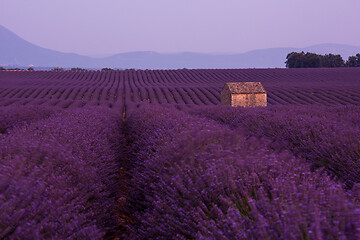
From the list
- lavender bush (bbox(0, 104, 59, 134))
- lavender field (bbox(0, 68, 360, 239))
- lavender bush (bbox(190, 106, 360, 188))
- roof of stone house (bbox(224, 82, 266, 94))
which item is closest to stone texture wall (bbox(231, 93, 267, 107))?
roof of stone house (bbox(224, 82, 266, 94))

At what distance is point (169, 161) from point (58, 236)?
138 cm

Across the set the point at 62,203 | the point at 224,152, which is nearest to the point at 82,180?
the point at 62,203

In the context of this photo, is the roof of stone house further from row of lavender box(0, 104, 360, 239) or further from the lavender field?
row of lavender box(0, 104, 360, 239)

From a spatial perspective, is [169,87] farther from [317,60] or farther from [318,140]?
[317,60]

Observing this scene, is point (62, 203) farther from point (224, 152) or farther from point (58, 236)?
point (224, 152)

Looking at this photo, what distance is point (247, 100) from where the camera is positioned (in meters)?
16.8

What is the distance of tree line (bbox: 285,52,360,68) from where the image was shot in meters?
50.2

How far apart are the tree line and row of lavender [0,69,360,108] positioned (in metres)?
10.8

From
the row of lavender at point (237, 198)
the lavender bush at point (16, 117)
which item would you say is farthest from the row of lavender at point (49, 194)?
the lavender bush at point (16, 117)

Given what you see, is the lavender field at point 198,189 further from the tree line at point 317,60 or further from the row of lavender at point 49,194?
the tree line at point 317,60

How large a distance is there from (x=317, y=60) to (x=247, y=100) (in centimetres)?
3905

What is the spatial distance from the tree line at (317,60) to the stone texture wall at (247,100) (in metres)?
38.0

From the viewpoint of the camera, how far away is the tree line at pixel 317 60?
165ft

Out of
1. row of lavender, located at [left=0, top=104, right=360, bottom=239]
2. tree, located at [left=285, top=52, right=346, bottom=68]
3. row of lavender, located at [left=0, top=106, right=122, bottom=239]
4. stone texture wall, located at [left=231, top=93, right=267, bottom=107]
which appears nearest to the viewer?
row of lavender, located at [left=0, top=104, right=360, bottom=239]
